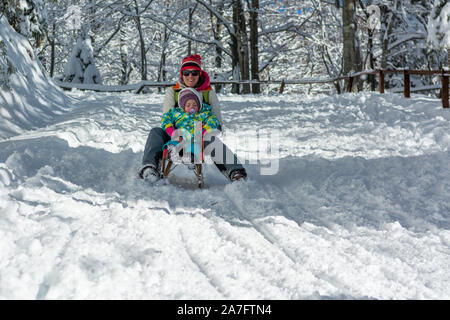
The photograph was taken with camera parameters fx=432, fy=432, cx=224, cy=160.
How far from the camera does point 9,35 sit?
10.2 m

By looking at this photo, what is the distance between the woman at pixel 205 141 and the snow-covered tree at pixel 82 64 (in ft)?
63.6

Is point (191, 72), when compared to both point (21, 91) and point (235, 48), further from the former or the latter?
point (235, 48)

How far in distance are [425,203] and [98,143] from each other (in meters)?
4.56

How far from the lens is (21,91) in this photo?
8.95 metres

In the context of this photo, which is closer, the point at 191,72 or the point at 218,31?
the point at 191,72

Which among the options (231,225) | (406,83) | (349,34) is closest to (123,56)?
(349,34)

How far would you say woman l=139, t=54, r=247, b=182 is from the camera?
14.8 feet

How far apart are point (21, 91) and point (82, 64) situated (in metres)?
15.0

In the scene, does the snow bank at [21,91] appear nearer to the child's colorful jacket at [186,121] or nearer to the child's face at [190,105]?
the child's colorful jacket at [186,121]

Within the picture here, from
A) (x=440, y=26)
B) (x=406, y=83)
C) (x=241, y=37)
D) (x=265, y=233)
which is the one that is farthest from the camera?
(x=241, y=37)

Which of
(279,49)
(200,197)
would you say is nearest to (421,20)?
(279,49)

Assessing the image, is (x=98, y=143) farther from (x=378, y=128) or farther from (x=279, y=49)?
(x=279, y=49)

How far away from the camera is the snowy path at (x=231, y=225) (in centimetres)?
230

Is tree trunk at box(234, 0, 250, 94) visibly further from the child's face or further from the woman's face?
the child's face
